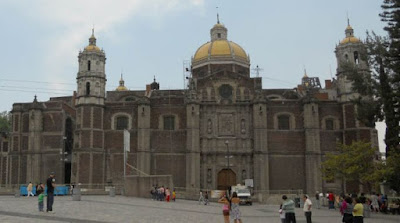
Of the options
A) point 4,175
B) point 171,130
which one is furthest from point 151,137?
point 4,175

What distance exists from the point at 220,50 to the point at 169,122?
12.7m

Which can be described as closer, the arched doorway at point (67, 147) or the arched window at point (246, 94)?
the arched window at point (246, 94)

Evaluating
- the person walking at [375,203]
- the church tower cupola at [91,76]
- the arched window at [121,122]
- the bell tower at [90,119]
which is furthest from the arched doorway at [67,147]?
the person walking at [375,203]

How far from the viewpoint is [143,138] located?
49812mm

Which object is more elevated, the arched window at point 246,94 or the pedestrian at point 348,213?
the arched window at point 246,94

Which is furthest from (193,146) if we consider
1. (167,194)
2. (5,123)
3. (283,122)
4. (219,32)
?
(5,123)

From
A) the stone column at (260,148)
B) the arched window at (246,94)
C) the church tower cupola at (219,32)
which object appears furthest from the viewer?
the church tower cupola at (219,32)

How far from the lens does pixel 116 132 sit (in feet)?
167

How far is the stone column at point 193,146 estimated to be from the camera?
48.8 meters

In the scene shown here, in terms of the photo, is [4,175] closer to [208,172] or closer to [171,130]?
[171,130]

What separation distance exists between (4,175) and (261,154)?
96.8 feet

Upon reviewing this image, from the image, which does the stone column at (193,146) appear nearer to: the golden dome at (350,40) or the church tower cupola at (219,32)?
the church tower cupola at (219,32)

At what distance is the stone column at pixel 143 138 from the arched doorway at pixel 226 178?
810 centimetres

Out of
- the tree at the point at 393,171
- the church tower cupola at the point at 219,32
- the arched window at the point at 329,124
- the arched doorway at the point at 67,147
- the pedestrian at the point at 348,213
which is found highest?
the church tower cupola at the point at 219,32
